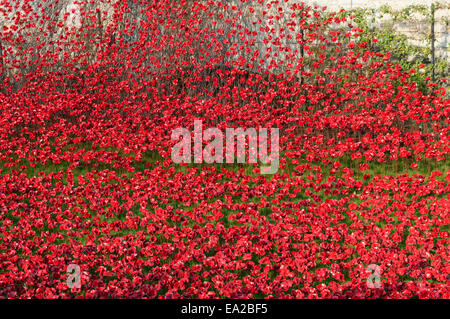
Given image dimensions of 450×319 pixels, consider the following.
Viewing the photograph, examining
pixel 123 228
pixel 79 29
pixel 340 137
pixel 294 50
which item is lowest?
pixel 123 228

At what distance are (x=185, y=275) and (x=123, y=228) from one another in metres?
1.39

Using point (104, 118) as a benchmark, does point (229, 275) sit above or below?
below

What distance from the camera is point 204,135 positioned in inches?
324

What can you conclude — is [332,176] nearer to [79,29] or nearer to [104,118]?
[104,118]

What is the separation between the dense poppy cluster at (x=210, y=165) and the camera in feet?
16.0

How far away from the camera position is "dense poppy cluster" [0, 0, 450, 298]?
16.0 ft

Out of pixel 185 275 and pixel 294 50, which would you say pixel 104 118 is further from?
pixel 185 275

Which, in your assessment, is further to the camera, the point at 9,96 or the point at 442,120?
the point at 9,96

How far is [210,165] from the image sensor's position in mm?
7289

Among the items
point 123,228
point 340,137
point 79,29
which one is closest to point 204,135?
point 340,137

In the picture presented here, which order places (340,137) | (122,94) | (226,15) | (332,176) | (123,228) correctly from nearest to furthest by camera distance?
(123,228) < (332,176) < (340,137) < (122,94) < (226,15)

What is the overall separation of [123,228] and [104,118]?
4.22 m
